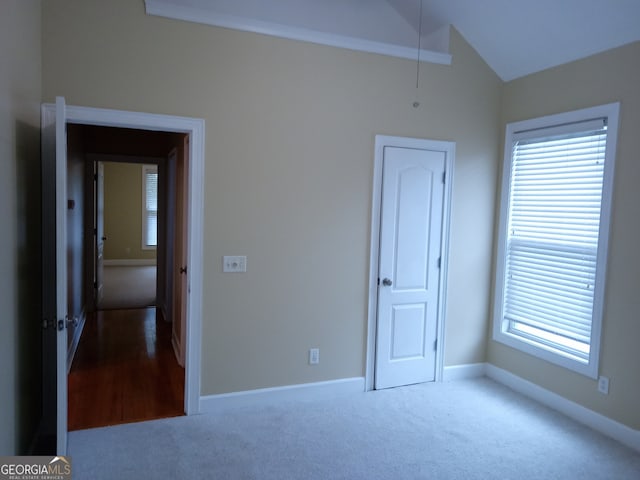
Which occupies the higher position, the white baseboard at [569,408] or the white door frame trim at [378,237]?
the white door frame trim at [378,237]

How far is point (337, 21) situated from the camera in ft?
12.0

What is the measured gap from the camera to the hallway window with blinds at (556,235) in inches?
124

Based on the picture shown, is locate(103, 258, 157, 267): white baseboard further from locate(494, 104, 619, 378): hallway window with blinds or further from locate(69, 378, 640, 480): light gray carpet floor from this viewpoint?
locate(494, 104, 619, 378): hallway window with blinds

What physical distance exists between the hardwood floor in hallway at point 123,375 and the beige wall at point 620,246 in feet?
10.1

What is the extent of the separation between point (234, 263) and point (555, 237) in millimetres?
2537

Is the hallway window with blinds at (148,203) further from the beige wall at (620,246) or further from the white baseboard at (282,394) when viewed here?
the beige wall at (620,246)

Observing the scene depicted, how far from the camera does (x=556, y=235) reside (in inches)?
136

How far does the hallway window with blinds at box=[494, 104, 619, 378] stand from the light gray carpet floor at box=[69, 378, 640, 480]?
0.62 meters

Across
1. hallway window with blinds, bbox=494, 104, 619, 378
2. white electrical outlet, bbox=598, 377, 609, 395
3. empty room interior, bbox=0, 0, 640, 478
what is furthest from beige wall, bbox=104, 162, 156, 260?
white electrical outlet, bbox=598, 377, 609, 395

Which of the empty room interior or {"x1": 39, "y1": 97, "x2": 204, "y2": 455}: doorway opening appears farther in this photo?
the empty room interior

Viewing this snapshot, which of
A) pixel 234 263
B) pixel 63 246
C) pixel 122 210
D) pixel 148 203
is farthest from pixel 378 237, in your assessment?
pixel 122 210

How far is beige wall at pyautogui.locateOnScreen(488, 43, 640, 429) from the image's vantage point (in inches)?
115

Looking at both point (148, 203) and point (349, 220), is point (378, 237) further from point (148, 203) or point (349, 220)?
point (148, 203)

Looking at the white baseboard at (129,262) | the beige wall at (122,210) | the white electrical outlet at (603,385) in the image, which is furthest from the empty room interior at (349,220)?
the white baseboard at (129,262)
